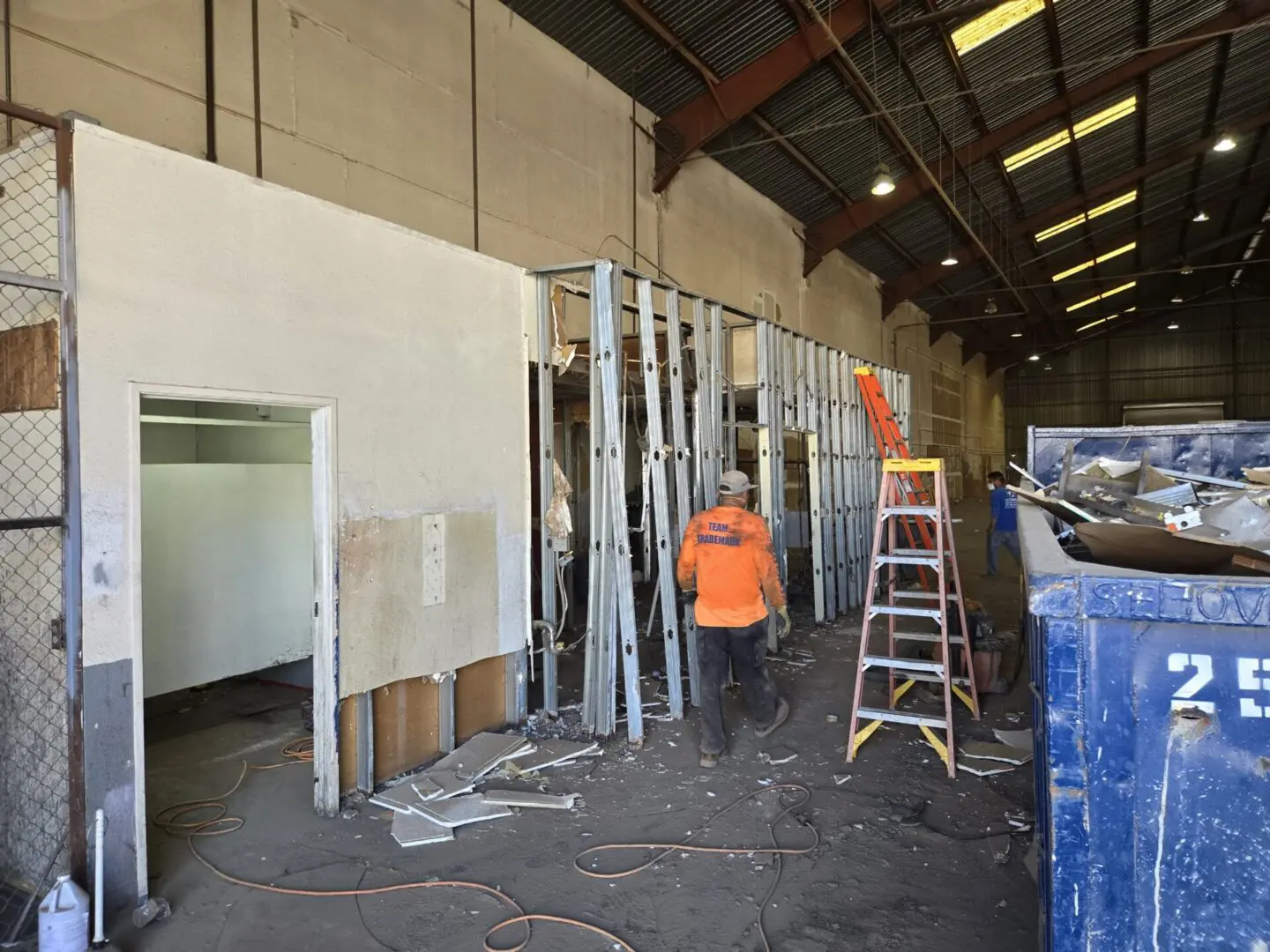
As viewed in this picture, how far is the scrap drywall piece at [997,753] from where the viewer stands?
4.82 m

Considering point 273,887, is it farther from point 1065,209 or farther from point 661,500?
point 1065,209

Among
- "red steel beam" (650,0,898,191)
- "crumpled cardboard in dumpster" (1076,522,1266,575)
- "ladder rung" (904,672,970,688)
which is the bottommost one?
"ladder rung" (904,672,970,688)

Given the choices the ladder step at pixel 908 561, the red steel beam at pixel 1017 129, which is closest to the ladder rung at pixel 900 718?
the ladder step at pixel 908 561

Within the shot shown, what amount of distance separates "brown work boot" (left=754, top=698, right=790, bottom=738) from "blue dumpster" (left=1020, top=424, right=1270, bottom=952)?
3.61 m

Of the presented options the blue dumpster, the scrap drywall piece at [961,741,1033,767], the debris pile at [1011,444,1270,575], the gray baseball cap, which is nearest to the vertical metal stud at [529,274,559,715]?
the gray baseball cap

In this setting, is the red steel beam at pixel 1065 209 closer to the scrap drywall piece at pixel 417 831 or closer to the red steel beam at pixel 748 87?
the red steel beam at pixel 748 87

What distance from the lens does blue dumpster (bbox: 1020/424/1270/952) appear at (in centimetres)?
170

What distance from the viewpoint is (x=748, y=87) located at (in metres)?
10.1

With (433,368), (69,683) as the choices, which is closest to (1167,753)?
(69,683)

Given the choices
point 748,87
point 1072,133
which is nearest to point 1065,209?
point 1072,133

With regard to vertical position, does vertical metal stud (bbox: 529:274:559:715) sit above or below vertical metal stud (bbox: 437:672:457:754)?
above

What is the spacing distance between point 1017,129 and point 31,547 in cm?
1459

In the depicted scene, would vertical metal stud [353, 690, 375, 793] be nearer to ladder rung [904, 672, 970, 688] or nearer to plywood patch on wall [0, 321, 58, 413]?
plywood patch on wall [0, 321, 58, 413]

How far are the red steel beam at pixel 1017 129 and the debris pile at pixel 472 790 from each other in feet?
39.4
